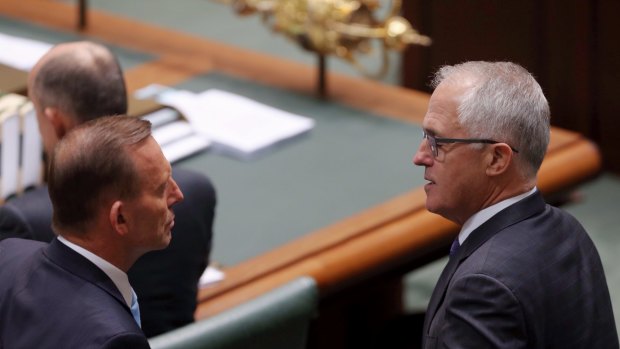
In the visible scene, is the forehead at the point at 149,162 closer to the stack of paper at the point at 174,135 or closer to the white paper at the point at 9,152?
the white paper at the point at 9,152

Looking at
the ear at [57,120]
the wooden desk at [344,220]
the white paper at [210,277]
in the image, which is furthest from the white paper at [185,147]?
the ear at [57,120]

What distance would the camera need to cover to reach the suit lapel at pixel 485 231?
2.29 m

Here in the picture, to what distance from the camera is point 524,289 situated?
7.20 ft

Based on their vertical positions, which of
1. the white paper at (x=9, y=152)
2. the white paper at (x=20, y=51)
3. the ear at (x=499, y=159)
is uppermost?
the ear at (x=499, y=159)

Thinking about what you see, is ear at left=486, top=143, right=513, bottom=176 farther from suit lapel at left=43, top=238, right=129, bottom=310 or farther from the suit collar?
suit lapel at left=43, top=238, right=129, bottom=310

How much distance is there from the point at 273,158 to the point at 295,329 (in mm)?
1399

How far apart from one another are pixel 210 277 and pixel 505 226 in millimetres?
1295

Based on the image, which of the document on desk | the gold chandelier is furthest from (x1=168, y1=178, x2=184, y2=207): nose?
the gold chandelier

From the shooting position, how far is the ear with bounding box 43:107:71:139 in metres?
2.99

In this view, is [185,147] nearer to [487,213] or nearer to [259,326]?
[259,326]

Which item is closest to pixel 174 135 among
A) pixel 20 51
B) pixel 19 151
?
pixel 19 151

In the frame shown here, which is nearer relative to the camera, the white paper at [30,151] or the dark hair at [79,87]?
the dark hair at [79,87]

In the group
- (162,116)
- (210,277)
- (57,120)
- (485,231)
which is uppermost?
(485,231)

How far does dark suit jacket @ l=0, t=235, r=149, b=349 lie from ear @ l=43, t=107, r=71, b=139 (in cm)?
72
